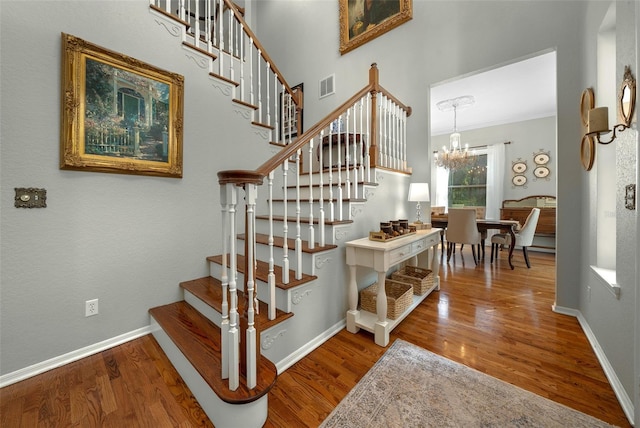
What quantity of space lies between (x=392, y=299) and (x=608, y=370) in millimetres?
1322

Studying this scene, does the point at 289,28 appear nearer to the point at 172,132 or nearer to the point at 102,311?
the point at 172,132

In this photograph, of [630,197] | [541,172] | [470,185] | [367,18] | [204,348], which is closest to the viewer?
→ [630,197]

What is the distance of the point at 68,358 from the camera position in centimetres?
169

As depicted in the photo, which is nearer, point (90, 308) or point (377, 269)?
point (90, 308)

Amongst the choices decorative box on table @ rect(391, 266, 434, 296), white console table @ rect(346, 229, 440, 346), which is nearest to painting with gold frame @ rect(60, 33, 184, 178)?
white console table @ rect(346, 229, 440, 346)

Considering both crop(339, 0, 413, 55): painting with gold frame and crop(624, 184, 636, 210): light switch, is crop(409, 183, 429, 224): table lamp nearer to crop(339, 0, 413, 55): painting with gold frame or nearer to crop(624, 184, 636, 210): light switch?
crop(624, 184, 636, 210): light switch

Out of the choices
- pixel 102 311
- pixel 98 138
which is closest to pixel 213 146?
pixel 98 138

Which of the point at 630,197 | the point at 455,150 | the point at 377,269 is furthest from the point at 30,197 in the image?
the point at 455,150

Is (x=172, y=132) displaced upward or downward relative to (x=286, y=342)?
upward

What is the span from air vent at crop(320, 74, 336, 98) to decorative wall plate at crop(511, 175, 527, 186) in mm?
4952

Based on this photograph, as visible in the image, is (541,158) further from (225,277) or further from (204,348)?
(204,348)

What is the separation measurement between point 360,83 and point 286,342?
3539 mm

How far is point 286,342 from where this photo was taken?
1629 millimetres

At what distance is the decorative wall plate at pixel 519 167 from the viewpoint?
5661 mm
